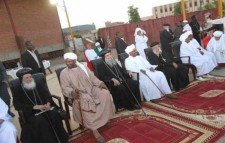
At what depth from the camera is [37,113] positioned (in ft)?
11.5

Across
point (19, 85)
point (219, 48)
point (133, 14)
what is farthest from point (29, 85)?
point (133, 14)

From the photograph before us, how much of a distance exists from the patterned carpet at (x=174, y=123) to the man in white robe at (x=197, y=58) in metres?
1.00

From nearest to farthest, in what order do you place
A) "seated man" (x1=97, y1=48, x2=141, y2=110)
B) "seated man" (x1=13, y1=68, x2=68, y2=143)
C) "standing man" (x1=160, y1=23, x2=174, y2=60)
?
"seated man" (x1=13, y1=68, x2=68, y2=143) < "seated man" (x1=97, y1=48, x2=141, y2=110) < "standing man" (x1=160, y1=23, x2=174, y2=60)

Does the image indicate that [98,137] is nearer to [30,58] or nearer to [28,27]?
[30,58]

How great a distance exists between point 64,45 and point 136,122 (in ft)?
44.1

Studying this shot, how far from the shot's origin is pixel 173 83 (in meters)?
5.41

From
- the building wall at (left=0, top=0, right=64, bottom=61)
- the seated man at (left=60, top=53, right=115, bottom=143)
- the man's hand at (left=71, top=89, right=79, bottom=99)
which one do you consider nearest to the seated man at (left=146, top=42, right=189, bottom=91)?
the seated man at (left=60, top=53, right=115, bottom=143)

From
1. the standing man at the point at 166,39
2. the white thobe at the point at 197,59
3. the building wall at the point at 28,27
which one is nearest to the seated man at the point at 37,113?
the white thobe at the point at 197,59

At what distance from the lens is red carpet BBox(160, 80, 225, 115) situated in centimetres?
412

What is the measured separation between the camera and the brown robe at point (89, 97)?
12.1 feet

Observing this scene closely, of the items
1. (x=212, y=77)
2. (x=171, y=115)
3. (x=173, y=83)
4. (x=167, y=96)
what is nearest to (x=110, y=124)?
(x=171, y=115)

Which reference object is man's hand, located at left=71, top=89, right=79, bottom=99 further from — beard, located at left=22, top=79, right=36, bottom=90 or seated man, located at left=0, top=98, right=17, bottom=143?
seated man, located at left=0, top=98, right=17, bottom=143

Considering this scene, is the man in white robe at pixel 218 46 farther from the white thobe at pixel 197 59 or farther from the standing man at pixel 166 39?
the standing man at pixel 166 39

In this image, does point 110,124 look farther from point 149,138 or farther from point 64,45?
point 64,45
